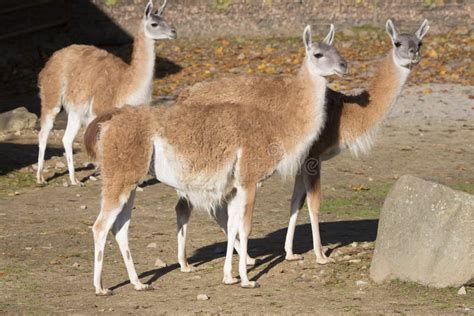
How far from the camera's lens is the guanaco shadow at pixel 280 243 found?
9047mm

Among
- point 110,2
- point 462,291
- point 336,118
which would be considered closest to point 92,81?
point 336,118

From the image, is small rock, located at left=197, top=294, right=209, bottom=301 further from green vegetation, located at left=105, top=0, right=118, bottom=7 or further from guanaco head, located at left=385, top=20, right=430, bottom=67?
green vegetation, located at left=105, top=0, right=118, bottom=7

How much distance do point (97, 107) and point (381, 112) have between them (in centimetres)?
377

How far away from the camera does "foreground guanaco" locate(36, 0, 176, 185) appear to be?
40.1 feet

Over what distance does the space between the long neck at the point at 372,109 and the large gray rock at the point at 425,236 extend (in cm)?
140

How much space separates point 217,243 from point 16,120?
5945 millimetres

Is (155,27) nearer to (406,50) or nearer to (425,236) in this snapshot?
(406,50)

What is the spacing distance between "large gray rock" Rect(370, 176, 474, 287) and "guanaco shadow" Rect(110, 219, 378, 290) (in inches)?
44.7

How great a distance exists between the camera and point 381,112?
31.9ft

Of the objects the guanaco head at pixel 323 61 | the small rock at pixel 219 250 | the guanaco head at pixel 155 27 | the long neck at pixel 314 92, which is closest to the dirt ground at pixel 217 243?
the small rock at pixel 219 250

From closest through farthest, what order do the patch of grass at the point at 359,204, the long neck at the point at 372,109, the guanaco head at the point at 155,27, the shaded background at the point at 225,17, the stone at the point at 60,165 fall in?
the long neck at the point at 372,109, the patch of grass at the point at 359,204, the guanaco head at the point at 155,27, the stone at the point at 60,165, the shaded background at the point at 225,17

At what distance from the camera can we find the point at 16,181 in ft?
40.9

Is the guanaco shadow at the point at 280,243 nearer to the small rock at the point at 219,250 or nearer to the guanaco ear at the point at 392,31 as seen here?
the small rock at the point at 219,250

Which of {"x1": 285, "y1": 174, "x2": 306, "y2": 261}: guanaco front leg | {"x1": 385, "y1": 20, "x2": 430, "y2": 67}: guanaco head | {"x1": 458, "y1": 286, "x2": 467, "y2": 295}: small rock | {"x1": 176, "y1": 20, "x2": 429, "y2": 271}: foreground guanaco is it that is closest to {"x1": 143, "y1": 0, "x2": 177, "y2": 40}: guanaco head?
{"x1": 176, "y1": 20, "x2": 429, "y2": 271}: foreground guanaco
